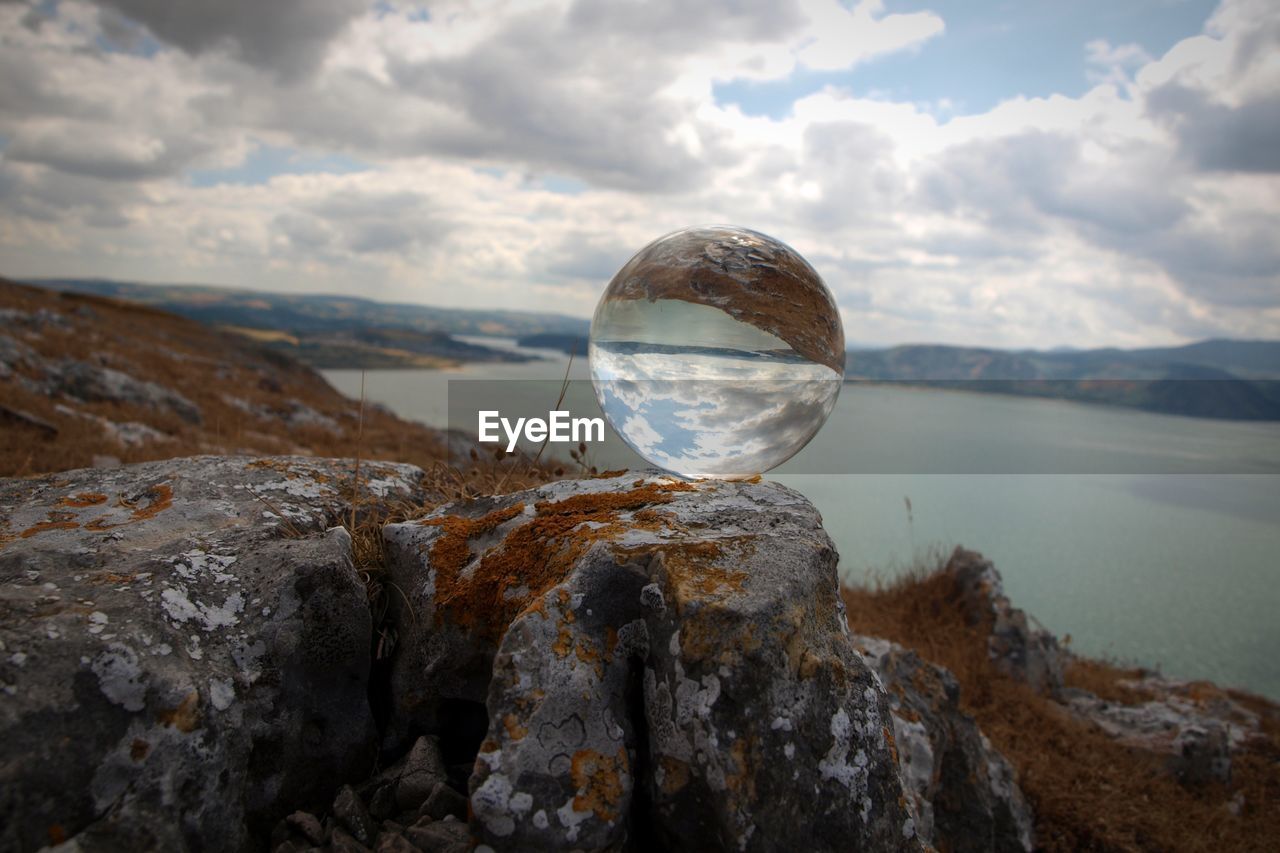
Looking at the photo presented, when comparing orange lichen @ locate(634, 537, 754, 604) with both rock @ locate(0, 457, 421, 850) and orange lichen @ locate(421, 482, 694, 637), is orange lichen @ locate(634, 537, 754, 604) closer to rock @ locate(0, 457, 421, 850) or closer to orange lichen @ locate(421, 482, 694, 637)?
orange lichen @ locate(421, 482, 694, 637)

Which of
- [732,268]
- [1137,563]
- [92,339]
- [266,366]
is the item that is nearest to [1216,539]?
[1137,563]

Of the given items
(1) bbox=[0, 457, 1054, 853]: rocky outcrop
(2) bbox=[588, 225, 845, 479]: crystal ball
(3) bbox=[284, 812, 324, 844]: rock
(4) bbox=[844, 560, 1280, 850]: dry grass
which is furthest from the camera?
(4) bbox=[844, 560, 1280, 850]: dry grass

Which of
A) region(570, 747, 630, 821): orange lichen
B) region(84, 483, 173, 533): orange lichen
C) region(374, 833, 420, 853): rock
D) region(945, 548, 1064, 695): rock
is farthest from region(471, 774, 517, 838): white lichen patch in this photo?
region(945, 548, 1064, 695): rock

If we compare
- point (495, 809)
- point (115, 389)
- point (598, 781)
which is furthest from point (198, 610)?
point (115, 389)

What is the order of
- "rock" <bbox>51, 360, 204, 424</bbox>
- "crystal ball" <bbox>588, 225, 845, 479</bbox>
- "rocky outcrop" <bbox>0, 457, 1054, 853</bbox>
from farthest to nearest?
"rock" <bbox>51, 360, 204, 424</bbox> < "crystal ball" <bbox>588, 225, 845, 479</bbox> < "rocky outcrop" <bbox>0, 457, 1054, 853</bbox>

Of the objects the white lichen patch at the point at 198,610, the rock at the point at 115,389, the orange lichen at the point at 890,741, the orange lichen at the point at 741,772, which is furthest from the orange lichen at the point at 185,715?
the rock at the point at 115,389

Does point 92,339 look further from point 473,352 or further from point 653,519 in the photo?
point 473,352

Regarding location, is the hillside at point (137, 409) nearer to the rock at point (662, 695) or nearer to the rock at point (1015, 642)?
the rock at point (662, 695)
